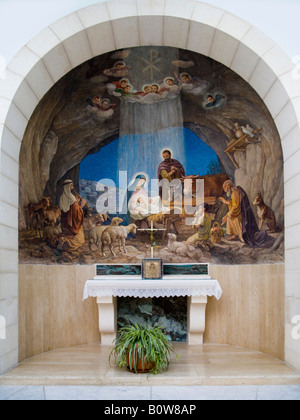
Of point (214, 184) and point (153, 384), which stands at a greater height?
point (214, 184)

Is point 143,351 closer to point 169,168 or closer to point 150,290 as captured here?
point 150,290

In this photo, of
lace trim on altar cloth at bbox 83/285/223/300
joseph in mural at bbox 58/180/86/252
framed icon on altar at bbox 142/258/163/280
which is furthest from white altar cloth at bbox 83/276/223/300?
joseph in mural at bbox 58/180/86/252

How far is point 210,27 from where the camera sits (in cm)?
546

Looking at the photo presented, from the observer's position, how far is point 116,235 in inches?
289

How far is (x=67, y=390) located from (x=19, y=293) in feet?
5.35

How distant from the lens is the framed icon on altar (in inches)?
260

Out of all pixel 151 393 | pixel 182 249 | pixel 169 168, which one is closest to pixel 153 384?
pixel 151 393

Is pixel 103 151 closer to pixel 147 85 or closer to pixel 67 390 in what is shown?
pixel 147 85

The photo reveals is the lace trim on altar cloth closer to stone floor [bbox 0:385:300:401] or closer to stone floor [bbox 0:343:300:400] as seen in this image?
stone floor [bbox 0:343:300:400]

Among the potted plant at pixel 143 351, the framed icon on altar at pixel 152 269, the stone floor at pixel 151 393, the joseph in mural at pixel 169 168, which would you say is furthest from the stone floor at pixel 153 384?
the joseph in mural at pixel 169 168

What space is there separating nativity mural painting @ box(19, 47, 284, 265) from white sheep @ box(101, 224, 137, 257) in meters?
0.02

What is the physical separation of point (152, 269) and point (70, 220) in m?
1.71

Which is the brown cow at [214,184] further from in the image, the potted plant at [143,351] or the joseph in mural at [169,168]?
the potted plant at [143,351]

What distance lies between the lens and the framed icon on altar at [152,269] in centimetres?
661
